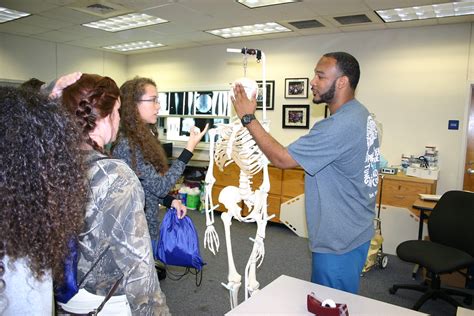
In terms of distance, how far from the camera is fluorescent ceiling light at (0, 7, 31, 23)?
4669mm

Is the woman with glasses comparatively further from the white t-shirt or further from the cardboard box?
the cardboard box

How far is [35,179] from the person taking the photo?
76 cm

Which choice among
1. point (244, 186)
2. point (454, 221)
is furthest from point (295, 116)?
point (244, 186)

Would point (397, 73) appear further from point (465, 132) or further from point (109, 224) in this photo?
point (109, 224)

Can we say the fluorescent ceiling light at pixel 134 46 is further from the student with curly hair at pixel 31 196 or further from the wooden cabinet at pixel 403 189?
the student with curly hair at pixel 31 196

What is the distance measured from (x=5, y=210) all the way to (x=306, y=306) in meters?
1.12

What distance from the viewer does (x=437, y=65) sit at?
457cm

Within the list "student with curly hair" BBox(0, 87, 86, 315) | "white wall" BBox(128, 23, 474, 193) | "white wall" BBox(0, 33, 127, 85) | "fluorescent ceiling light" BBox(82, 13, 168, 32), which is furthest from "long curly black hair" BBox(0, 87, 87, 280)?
"white wall" BBox(0, 33, 127, 85)

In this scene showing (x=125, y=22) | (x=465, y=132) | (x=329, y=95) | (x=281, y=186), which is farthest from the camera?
(x=281, y=186)

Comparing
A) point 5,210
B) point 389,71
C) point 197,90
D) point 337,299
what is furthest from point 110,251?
point 197,90

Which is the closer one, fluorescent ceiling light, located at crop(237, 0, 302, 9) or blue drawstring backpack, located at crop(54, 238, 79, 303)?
blue drawstring backpack, located at crop(54, 238, 79, 303)

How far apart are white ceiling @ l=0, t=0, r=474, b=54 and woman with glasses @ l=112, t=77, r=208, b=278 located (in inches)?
83.6

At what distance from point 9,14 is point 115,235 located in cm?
507

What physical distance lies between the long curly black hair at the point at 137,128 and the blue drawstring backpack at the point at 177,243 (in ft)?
1.05
